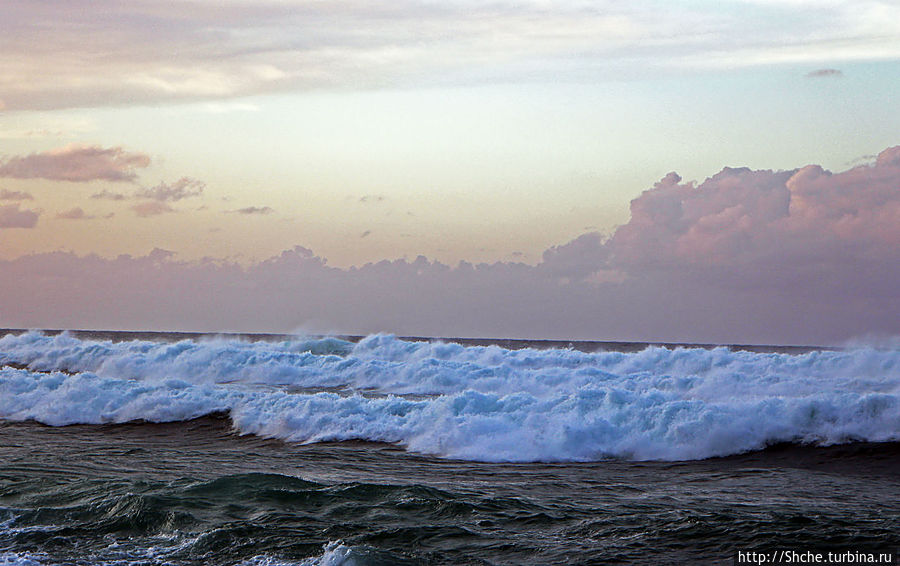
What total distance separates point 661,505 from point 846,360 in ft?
91.2

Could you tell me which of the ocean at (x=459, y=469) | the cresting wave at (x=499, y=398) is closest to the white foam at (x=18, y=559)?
the ocean at (x=459, y=469)

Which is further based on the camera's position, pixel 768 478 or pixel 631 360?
pixel 631 360

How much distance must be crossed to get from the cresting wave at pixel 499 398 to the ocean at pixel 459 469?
0.30ft

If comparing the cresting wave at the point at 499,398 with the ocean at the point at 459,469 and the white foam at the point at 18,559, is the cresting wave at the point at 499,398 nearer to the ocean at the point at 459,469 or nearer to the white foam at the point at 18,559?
the ocean at the point at 459,469

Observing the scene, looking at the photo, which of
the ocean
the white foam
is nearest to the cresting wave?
the ocean

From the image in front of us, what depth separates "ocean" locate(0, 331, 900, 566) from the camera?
1292cm

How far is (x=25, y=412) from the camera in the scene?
1192 inches

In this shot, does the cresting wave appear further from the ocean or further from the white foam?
the white foam

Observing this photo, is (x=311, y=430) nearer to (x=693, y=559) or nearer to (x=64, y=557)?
(x=64, y=557)

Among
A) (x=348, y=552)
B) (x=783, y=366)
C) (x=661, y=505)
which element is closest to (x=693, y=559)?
(x=661, y=505)

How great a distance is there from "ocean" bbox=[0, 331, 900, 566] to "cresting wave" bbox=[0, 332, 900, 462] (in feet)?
0.30

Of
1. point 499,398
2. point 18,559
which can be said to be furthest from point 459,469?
point 18,559

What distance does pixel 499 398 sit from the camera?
26.1m

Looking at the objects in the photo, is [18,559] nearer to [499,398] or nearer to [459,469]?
[459,469]
